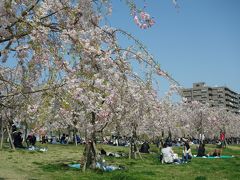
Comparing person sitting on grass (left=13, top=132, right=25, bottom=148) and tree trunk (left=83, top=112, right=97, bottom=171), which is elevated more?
person sitting on grass (left=13, top=132, right=25, bottom=148)

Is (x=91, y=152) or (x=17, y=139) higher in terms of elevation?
(x=17, y=139)

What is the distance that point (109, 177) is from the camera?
15.2 meters

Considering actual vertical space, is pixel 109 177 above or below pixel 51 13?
below

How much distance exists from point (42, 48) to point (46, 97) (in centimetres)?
107

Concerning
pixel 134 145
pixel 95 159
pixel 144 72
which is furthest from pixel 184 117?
pixel 144 72

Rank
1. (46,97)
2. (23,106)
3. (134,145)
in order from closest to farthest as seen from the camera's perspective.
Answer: (46,97), (23,106), (134,145)

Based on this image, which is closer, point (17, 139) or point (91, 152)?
point (91, 152)

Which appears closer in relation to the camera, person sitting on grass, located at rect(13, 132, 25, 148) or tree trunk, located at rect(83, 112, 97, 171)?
tree trunk, located at rect(83, 112, 97, 171)

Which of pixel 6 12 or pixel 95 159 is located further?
pixel 95 159

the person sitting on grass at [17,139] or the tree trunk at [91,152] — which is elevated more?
the person sitting on grass at [17,139]

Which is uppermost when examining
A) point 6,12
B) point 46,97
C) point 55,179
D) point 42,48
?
point 6,12

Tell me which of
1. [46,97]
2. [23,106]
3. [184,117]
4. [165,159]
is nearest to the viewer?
[46,97]

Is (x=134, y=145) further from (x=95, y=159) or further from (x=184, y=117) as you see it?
(x=184, y=117)

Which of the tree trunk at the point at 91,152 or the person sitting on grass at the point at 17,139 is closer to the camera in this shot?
the tree trunk at the point at 91,152
